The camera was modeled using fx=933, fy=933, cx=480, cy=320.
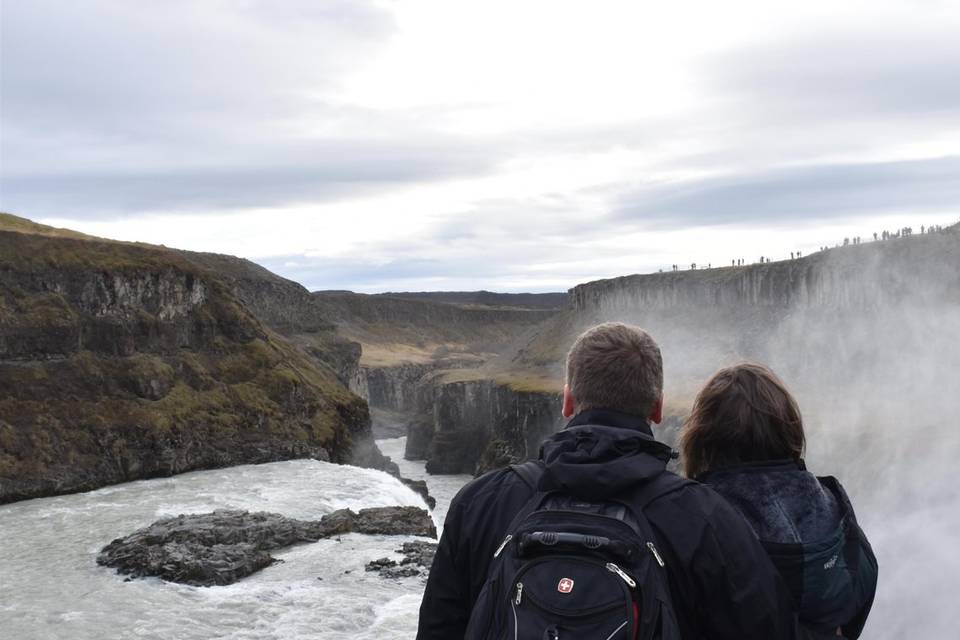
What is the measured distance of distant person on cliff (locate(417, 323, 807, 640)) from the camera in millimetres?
4148

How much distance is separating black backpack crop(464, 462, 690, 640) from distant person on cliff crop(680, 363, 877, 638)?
0.86m

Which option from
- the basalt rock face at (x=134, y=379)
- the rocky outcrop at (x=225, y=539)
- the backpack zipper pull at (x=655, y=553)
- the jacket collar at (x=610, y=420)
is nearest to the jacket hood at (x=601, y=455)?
the jacket collar at (x=610, y=420)

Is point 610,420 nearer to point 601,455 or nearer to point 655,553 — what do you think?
point 601,455

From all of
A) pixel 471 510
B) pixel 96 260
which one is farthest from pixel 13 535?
pixel 471 510

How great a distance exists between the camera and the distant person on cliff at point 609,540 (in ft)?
13.6

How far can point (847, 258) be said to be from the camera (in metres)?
96.6

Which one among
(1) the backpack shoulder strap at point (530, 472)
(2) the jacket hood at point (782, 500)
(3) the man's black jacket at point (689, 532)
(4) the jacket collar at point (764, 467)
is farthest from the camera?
(4) the jacket collar at point (764, 467)

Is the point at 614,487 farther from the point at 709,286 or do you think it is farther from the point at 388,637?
the point at 709,286

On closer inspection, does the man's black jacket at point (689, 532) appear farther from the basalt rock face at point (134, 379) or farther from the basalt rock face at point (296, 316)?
the basalt rock face at point (296, 316)

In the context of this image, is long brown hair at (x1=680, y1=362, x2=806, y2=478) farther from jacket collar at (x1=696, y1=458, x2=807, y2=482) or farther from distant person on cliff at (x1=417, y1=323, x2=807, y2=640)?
distant person on cliff at (x1=417, y1=323, x2=807, y2=640)

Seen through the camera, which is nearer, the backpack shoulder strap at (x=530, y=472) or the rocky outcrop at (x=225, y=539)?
the backpack shoulder strap at (x=530, y=472)

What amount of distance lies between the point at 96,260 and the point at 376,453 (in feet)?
92.0

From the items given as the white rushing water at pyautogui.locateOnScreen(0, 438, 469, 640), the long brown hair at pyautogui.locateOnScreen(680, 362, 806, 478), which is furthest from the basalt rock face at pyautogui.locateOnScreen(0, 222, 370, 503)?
the long brown hair at pyautogui.locateOnScreen(680, 362, 806, 478)

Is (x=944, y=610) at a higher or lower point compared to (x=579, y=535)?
lower
